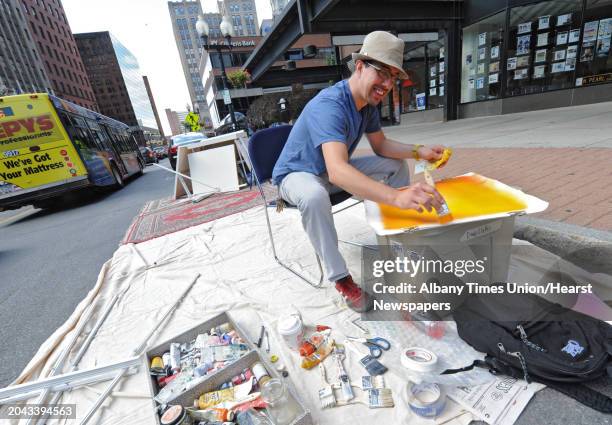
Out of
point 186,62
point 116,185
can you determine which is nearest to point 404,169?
point 116,185

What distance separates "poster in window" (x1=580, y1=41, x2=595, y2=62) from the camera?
6711 millimetres

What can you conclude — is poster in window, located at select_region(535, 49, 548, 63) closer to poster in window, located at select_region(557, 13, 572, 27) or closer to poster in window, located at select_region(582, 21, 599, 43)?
poster in window, located at select_region(557, 13, 572, 27)

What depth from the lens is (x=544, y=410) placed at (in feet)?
3.13

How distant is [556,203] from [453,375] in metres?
1.65

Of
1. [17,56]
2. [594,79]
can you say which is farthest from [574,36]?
[17,56]

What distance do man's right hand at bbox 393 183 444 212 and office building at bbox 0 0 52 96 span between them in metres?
34.0

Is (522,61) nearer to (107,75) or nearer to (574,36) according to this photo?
(574,36)

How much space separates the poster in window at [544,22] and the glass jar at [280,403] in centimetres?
1003

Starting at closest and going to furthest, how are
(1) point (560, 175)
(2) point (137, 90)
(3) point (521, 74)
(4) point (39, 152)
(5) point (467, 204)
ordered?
(5) point (467, 204)
(1) point (560, 175)
(4) point (39, 152)
(3) point (521, 74)
(2) point (137, 90)

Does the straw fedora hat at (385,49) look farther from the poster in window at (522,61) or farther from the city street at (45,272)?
the poster in window at (522,61)

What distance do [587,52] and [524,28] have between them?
1526 millimetres

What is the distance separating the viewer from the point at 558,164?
268 centimetres

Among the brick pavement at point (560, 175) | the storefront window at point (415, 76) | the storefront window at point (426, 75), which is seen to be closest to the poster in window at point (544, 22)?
the storefront window at point (426, 75)

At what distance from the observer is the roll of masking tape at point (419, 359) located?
1079mm
